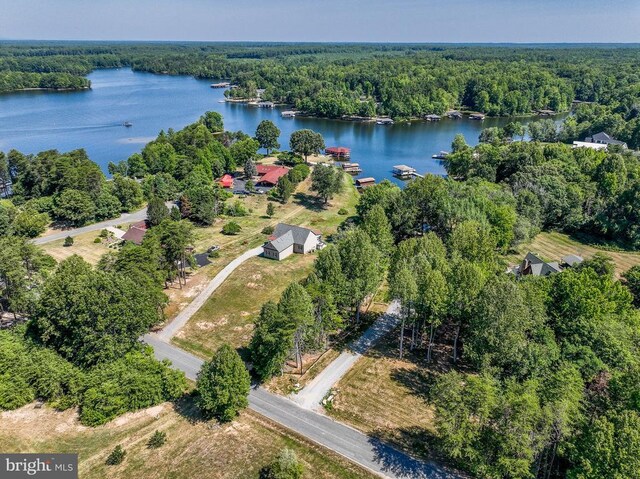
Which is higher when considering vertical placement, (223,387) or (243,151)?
(243,151)

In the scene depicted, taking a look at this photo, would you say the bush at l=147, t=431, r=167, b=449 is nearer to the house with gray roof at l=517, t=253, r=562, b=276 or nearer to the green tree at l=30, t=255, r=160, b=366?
the green tree at l=30, t=255, r=160, b=366

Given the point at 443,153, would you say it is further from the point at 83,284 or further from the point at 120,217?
the point at 83,284

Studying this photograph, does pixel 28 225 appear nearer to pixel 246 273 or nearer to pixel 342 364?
pixel 246 273

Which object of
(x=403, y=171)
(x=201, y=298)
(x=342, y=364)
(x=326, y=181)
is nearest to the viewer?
(x=342, y=364)

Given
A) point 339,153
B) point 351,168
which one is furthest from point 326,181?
point 339,153

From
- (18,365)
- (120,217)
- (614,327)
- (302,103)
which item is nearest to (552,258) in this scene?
(614,327)

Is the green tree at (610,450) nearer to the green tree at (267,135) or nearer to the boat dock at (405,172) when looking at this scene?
the boat dock at (405,172)

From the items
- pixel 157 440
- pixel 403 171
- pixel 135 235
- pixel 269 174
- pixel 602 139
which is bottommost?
pixel 157 440

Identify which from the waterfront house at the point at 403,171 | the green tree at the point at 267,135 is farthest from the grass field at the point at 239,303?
the green tree at the point at 267,135
